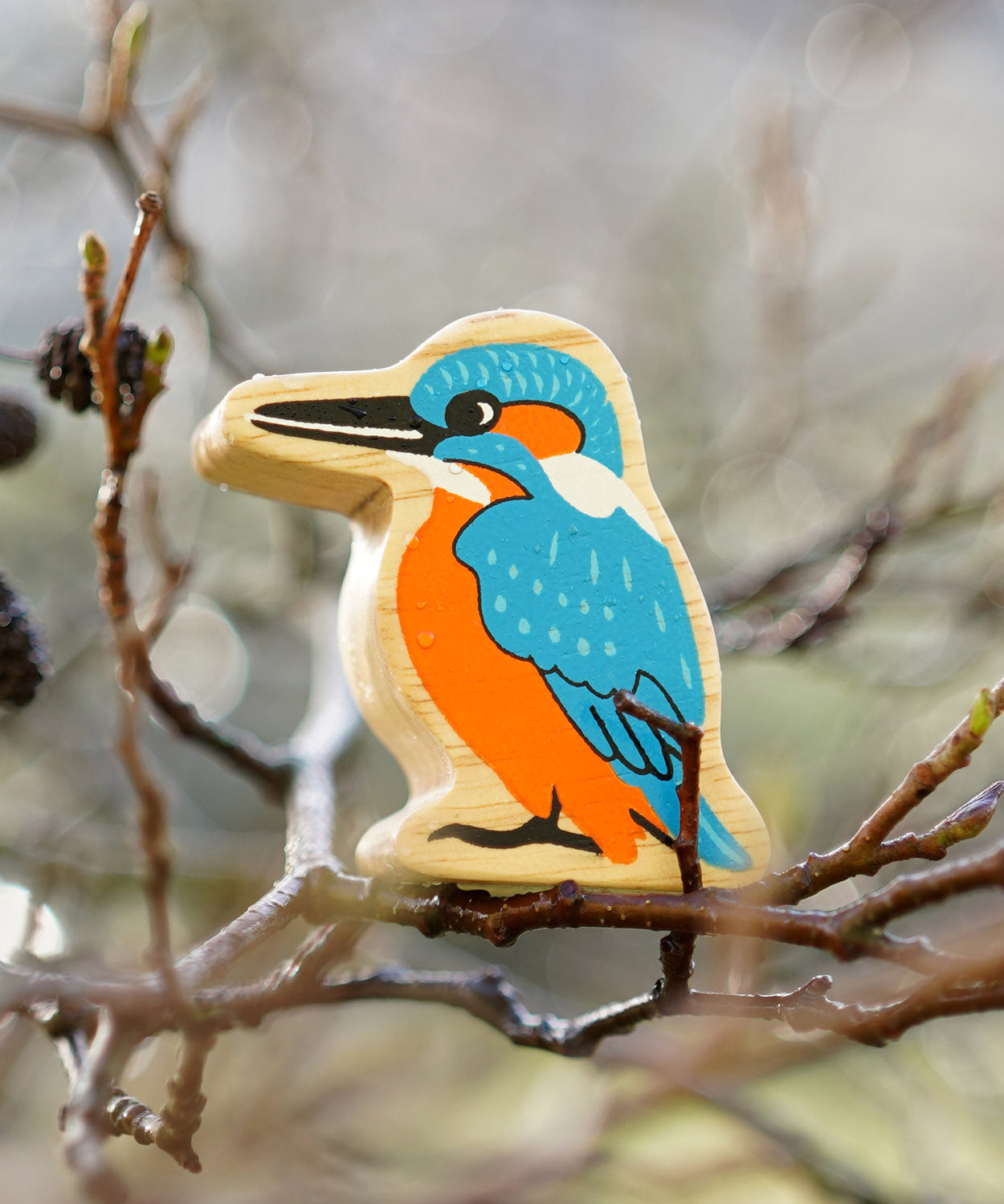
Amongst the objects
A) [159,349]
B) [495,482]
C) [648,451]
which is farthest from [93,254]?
[648,451]

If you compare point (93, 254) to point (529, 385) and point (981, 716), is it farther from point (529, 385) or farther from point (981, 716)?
point (981, 716)

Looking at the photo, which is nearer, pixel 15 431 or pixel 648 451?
pixel 15 431

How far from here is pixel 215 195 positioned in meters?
3.39

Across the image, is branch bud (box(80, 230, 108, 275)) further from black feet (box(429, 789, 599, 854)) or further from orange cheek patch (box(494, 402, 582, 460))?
black feet (box(429, 789, 599, 854))

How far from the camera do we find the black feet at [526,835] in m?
0.64

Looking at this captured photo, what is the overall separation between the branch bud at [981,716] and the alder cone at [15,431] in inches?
29.6

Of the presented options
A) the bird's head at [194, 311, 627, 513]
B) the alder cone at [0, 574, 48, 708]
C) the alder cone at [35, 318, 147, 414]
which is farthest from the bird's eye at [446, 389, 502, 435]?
the alder cone at [0, 574, 48, 708]

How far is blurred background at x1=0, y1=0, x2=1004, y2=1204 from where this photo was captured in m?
1.29

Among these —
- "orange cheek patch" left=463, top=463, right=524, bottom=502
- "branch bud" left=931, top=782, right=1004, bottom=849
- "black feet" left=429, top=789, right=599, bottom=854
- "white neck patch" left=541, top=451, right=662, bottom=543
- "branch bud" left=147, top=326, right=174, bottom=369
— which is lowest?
"branch bud" left=931, top=782, right=1004, bottom=849

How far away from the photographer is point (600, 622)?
2.22 ft

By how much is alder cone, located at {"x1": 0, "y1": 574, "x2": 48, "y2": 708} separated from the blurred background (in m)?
0.23

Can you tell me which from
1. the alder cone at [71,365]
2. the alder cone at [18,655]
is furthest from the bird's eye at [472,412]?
the alder cone at [18,655]

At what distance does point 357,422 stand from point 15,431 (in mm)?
329

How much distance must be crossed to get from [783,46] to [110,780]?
9.55ft
